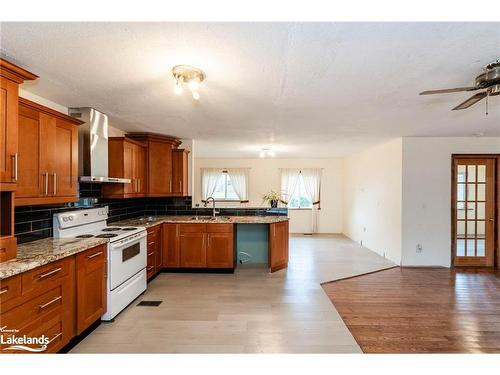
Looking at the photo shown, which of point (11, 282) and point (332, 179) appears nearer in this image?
point (11, 282)

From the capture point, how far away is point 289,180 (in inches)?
326

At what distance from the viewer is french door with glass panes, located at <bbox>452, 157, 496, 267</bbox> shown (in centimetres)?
461

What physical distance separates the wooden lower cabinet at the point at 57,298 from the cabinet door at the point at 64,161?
0.67m

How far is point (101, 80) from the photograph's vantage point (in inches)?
Result: 88.0

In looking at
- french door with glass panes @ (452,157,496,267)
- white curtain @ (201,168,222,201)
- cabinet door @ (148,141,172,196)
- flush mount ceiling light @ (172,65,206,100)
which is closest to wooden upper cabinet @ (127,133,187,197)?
cabinet door @ (148,141,172,196)

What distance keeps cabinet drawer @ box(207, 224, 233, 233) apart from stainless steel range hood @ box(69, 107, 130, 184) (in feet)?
5.50

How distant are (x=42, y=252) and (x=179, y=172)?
112 inches

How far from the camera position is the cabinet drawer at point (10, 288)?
154 centimetres

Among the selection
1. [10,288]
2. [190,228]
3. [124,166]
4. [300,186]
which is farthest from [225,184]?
[10,288]

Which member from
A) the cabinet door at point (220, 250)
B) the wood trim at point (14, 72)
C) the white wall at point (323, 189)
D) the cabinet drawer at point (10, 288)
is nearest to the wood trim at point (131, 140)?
the wood trim at point (14, 72)

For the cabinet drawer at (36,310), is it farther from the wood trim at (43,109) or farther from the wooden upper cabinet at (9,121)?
the wood trim at (43,109)
